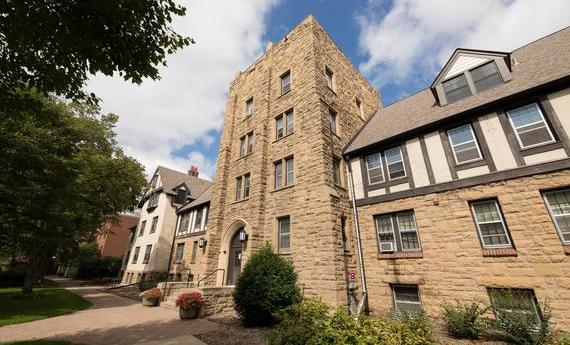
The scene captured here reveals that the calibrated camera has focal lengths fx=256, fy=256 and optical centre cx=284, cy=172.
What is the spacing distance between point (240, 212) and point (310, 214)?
5.21 m

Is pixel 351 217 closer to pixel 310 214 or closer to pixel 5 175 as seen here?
pixel 310 214

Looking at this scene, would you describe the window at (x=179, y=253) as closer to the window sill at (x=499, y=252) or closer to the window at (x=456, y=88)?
the window sill at (x=499, y=252)

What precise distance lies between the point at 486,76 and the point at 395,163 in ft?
17.5

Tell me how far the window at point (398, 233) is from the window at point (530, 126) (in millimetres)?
4561

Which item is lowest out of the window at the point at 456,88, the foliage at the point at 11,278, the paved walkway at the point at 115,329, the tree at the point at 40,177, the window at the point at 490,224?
the paved walkway at the point at 115,329

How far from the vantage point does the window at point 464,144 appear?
983cm

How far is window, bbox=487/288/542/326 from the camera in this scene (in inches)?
285

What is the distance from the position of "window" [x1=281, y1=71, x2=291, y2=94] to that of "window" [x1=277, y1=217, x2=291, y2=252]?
822 centimetres

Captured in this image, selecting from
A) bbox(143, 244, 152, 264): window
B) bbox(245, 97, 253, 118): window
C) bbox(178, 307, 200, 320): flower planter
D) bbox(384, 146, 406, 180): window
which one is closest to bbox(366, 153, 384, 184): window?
bbox(384, 146, 406, 180): window

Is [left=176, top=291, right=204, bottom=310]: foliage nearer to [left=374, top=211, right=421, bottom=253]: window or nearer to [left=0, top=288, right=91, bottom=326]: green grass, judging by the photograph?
[left=0, top=288, right=91, bottom=326]: green grass

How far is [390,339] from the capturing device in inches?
159

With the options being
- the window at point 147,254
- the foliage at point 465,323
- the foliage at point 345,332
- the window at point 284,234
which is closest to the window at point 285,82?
the window at point 284,234

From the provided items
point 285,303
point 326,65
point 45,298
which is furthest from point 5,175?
point 326,65

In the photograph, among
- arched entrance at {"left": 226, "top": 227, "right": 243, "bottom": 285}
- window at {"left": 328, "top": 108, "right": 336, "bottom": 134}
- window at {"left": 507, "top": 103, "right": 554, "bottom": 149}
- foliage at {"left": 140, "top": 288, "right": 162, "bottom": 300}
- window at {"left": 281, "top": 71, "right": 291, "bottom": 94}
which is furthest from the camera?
window at {"left": 281, "top": 71, "right": 291, "bottom": 94}
